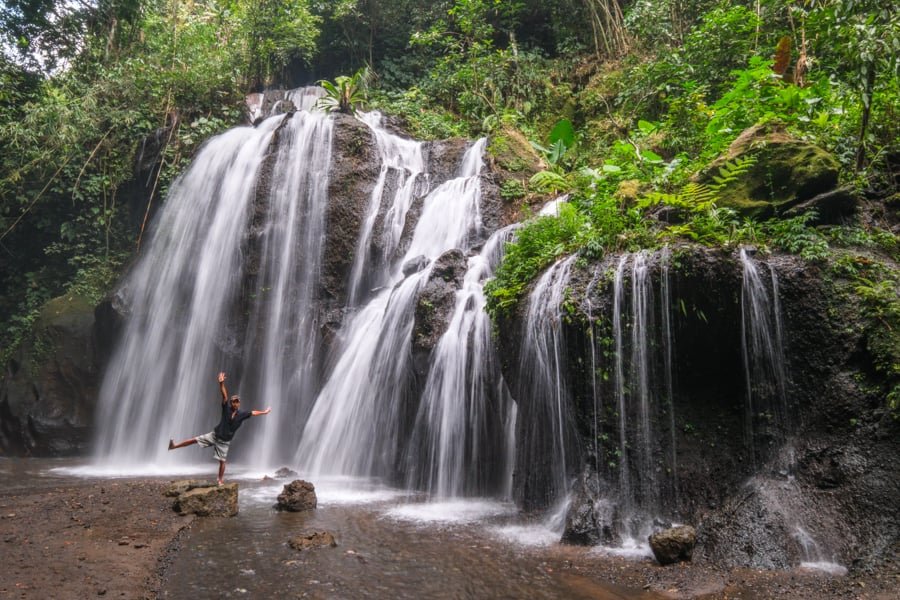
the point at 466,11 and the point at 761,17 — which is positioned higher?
the point at 466,11

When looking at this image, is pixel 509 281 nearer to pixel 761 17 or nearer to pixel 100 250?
pixel 761 17

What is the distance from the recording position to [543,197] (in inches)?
444

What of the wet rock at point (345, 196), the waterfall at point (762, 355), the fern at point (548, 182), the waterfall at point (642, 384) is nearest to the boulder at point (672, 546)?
the waterfall at point (642, 384)

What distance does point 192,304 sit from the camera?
12.7m

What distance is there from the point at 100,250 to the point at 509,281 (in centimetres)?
1368

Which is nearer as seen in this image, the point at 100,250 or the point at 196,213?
the point at 196,213

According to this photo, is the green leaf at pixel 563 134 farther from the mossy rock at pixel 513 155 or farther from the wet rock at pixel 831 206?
the wet rock at pixel 831 206

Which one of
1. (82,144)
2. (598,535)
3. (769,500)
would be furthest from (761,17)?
(82,144)

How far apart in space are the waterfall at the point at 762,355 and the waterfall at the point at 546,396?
175cm

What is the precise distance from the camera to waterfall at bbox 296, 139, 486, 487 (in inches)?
349

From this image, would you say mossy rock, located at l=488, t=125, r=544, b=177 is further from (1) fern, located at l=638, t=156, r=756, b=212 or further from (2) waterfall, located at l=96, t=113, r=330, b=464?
(1) fern, located at l=638, t=156, r=756, b=212

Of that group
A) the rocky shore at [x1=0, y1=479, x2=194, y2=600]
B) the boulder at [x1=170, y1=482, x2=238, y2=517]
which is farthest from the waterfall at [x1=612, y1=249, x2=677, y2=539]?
the rocky shore at [x1=0, y1=479, x2=194, y2=600]

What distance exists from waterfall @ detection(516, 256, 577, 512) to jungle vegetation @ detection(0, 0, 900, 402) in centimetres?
49

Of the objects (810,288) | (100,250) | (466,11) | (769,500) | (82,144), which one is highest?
(466,11)
